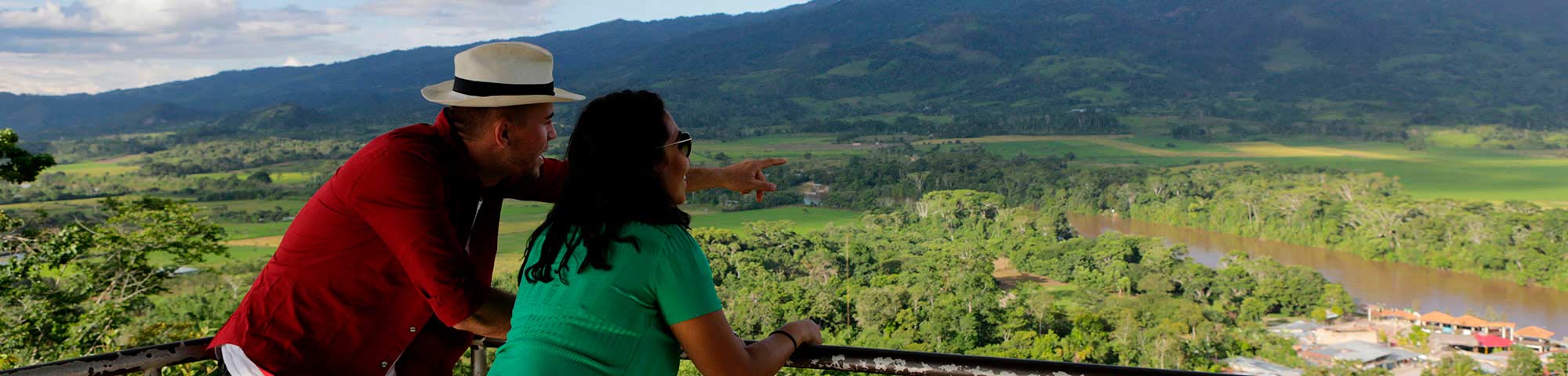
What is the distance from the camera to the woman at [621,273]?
117 centimetres

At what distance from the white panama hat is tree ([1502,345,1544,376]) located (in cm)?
4169

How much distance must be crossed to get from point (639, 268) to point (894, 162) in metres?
72.4

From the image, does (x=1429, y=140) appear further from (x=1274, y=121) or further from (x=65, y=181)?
(x=65, y=181)

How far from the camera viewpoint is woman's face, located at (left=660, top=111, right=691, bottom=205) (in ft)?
4.18

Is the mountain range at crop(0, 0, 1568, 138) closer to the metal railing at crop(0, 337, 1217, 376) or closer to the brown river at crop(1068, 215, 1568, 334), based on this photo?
the brown river at crop(1068, 215, 1568, 334)

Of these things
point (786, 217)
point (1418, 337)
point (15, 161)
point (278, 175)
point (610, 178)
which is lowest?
point (1418, 337)

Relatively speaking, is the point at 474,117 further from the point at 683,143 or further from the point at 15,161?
the point at 15,161

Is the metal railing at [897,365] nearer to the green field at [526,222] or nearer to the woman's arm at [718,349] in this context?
the woman's arm at [718,349]

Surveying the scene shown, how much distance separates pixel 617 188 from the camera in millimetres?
1232

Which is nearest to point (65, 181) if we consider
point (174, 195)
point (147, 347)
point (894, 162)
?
point (174, 195)

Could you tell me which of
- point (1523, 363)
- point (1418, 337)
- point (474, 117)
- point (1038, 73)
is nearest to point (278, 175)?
point (1418, 337)

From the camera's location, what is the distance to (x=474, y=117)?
4.93 ft

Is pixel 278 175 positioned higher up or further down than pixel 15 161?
further down

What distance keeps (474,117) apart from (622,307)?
48 cm
